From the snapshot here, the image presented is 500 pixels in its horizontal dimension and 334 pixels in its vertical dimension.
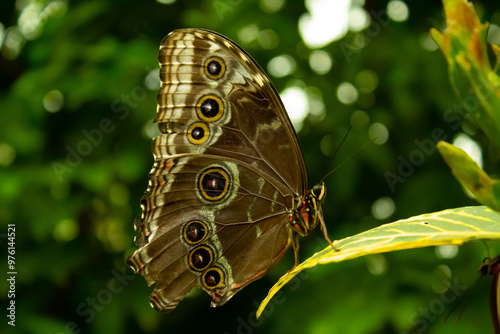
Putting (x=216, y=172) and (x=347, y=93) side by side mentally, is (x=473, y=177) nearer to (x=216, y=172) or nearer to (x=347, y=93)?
(x=216, y=172)

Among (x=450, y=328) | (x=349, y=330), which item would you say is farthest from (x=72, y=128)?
(x=450, y=328)

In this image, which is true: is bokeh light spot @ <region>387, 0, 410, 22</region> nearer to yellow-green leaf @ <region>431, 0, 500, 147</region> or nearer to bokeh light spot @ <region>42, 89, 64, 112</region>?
bokeh light spot @ <region>42, 89, 64, 112</region>

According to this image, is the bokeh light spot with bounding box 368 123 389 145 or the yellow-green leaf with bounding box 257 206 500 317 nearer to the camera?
the yellow-green leaf with bounding box 257 206 500 317

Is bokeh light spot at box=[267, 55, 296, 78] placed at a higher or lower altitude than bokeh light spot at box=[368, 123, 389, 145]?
higher

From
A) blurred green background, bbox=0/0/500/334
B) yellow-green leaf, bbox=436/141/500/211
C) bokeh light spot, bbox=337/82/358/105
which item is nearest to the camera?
yellow-green leaf, bbox=436/141/500/211

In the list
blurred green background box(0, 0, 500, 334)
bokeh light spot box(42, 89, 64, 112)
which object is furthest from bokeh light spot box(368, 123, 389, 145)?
bokeh light spot box(42, 89, 64, 112)

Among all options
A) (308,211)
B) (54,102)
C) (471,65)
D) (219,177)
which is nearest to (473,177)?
(471,65)

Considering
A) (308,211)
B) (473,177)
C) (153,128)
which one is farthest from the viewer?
(153,128)

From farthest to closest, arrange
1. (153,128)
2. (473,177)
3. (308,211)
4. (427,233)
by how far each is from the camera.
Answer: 1. (153,128)
2. (308,211)
3. (427,233)
4. (473,177)
